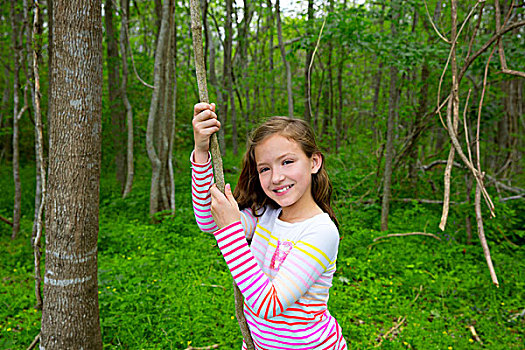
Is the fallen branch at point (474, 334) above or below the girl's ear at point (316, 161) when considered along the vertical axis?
below

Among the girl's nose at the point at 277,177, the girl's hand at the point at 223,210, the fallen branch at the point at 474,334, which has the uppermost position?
the girl's nose at the point at 277,177

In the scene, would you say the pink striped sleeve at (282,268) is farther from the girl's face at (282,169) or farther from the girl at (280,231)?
the girl's face at (282,169)

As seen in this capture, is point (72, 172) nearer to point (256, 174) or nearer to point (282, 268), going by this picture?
point (256, 174)

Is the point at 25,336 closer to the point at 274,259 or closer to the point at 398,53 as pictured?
the point at 274,259

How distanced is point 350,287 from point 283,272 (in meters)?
2.66

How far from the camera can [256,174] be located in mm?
1645

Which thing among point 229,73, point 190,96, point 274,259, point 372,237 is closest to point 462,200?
point 372,237

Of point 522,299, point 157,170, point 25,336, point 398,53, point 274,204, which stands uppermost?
point 398,53

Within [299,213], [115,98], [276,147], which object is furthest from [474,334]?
[115,98]

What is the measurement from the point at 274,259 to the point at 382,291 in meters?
2.59

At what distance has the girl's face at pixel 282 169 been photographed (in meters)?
1.40

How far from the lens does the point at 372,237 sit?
183 inches

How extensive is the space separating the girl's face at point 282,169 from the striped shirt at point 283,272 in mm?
130

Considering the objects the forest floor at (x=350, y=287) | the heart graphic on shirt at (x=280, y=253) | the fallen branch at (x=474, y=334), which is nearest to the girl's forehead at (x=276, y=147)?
the heart graphic on shirt at (x=280, y=253)
